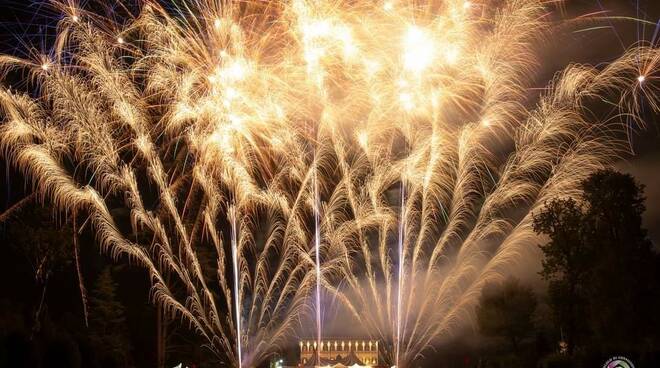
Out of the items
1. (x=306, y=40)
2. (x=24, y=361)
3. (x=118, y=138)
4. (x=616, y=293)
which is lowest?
(x=24, y=361)

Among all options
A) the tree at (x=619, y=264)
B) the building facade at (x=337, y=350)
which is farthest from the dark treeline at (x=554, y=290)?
the building facade at (x=337, y=350)

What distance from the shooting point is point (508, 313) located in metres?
54.7

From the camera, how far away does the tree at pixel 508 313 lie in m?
54.2

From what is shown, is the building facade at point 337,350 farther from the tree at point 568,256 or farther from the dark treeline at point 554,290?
the tree at point 568,256

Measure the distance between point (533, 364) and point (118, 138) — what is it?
30011mm

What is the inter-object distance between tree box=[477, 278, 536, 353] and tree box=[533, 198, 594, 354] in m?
22.7

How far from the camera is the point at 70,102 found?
22875 millimetres

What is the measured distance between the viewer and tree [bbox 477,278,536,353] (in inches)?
2132

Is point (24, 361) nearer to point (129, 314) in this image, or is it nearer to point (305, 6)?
point (305, 6)

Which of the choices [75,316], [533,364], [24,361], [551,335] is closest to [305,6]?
[24,361]

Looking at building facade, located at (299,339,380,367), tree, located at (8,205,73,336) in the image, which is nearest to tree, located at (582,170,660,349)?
tree, located at (8,205,73,336)

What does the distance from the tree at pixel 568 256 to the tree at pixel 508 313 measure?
2271cm

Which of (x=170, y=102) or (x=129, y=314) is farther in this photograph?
(x=129, y=314)

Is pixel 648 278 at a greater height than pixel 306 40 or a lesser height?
lesser
